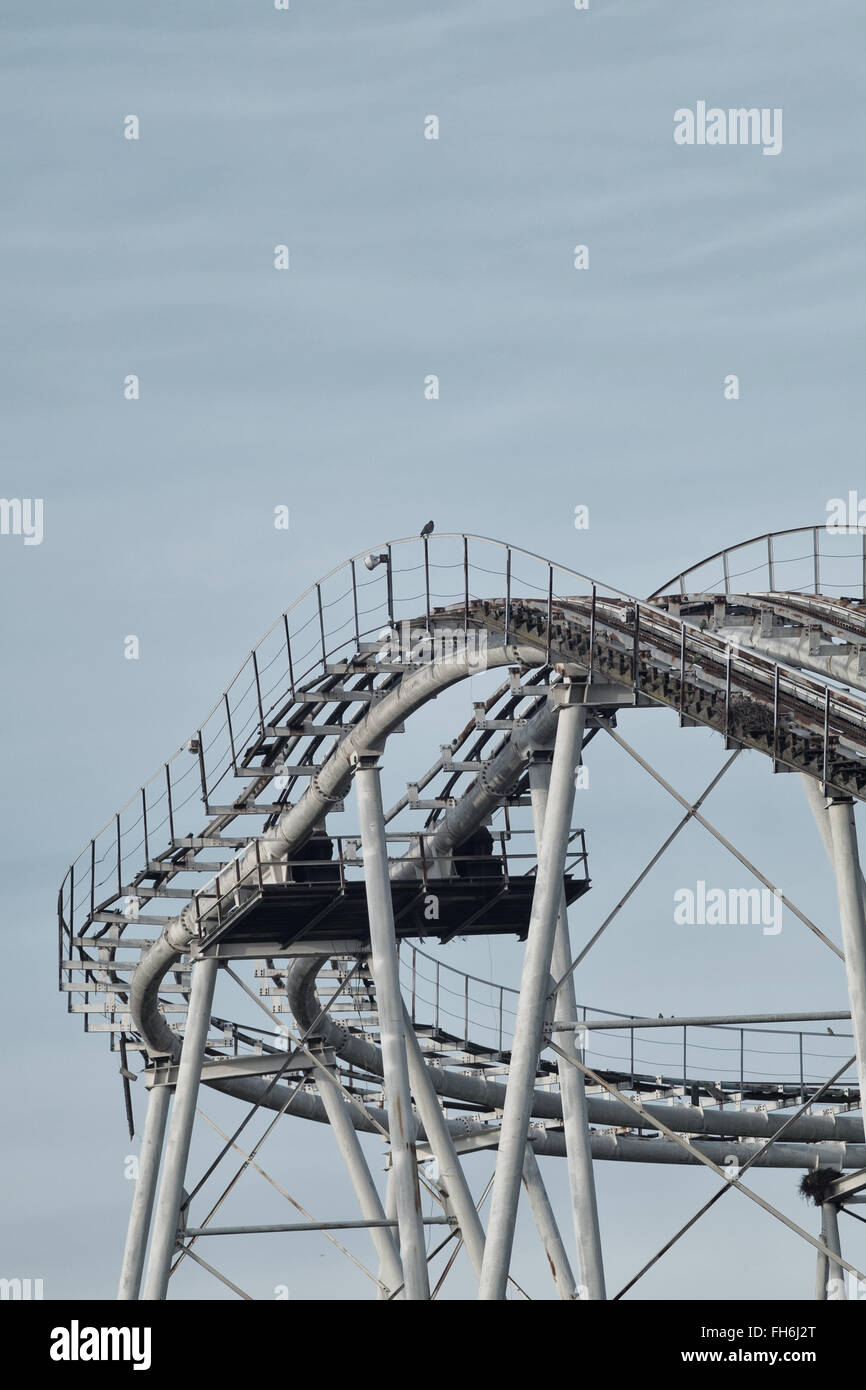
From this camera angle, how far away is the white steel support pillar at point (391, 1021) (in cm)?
3584

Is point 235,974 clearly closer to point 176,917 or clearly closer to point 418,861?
point 176,917

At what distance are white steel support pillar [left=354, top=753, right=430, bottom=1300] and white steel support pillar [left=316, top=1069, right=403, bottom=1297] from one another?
845cm

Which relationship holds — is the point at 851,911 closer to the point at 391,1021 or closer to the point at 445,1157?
the point at 391,1021

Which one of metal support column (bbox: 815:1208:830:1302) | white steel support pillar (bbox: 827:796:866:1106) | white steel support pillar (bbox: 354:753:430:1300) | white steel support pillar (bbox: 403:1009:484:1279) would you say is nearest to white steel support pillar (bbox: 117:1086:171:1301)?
white steel support pillar (bbox: 403:1009:484:1279)

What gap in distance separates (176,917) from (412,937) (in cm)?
398

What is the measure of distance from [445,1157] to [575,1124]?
425 centimetres

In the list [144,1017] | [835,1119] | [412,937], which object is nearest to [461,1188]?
[412,937]

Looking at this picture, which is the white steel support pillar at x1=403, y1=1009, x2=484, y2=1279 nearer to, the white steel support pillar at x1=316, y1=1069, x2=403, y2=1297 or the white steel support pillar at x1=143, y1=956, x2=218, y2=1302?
the white steel support pillar at x1=143, y1=956, x2=218, y2=1302

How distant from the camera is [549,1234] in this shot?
39.7 meters

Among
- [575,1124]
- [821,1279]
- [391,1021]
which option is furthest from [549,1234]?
[821,1279]

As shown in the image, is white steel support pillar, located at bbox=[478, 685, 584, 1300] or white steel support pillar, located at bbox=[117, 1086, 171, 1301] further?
white steel support pillar, located at bbox=[117, 1086, 171, 1301]

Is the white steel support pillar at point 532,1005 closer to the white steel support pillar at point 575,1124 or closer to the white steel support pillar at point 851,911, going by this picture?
the white steel support pillar at point 575,1124

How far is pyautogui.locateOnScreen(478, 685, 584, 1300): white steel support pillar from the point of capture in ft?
101
